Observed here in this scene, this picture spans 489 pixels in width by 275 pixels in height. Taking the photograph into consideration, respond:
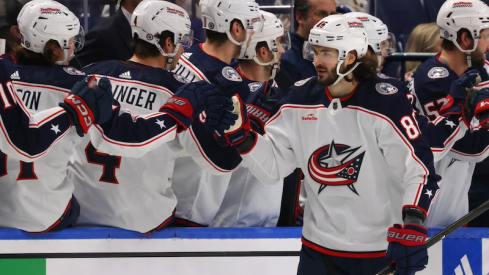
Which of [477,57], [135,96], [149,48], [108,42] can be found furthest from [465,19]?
[108,42]

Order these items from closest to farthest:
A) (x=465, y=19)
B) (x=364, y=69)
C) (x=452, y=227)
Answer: (x=364, y=69)
(x=452, y=227)
(x=465, y=19)

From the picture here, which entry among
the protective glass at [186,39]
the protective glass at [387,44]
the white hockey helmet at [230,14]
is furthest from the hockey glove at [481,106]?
the protective glass at [186,39]

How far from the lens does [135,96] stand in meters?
4.29

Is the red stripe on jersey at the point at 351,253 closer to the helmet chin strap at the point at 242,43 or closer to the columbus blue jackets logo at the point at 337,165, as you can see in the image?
the columbus blue jackets logo at the point at 337,165

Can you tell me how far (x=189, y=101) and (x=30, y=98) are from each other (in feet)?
2.51

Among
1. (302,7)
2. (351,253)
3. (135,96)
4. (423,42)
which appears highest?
(135,96)

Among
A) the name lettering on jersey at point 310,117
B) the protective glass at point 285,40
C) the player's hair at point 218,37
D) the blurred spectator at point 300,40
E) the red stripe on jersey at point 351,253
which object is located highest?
the name lettering on jersey at point 310,117

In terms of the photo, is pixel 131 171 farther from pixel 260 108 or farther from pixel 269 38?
pixel 269 38

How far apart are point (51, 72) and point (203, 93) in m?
0.77

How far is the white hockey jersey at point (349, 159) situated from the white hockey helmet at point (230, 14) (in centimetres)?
Result: 93

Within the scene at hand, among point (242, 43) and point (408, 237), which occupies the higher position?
point (408, 237)

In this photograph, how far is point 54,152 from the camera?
165 inches

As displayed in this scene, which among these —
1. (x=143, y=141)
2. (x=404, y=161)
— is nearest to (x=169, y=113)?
(x=143, y=141)

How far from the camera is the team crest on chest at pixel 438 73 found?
4.67m
